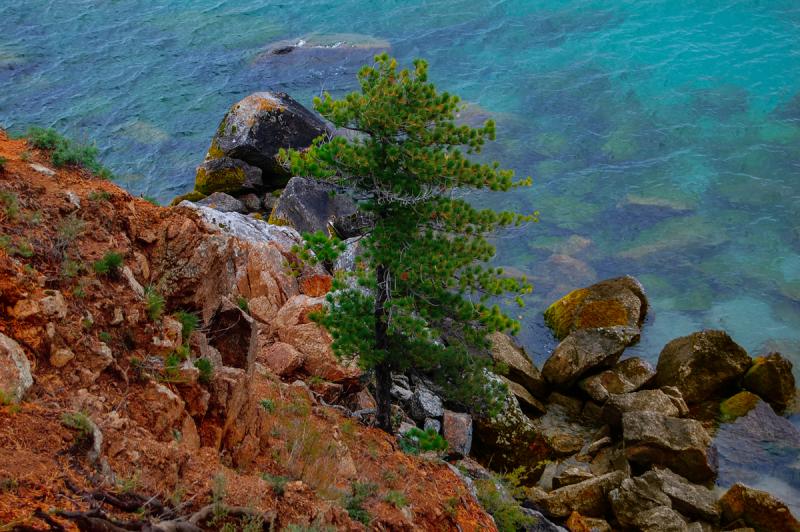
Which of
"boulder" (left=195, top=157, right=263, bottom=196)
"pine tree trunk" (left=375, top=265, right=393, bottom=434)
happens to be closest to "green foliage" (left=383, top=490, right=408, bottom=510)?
"pine tree trunk" (left=375, top=265, right=393, bottom=434)

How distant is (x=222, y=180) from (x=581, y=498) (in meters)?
18.7

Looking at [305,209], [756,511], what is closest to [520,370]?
[756,511]

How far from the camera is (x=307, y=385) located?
16344 millimetres

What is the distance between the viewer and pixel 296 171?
545 inches

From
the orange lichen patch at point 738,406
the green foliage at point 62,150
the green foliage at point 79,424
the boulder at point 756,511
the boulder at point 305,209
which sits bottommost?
the orange lichen patch at point 738,406

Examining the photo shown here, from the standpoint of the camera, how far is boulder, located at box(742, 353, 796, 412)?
22797mm

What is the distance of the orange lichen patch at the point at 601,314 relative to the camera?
84.4 feet

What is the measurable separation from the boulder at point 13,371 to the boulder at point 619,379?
17.4m

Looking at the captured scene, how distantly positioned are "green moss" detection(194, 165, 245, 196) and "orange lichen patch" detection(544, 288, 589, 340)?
13.2 metres

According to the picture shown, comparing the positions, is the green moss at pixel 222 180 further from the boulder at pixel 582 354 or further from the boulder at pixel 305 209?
the boulder at pixel 582 354

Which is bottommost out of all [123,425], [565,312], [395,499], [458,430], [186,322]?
[565,312]

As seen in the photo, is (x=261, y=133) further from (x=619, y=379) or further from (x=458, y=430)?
(x=619, y=379)

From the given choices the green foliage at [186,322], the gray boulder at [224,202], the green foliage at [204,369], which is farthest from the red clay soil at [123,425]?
the gray boulder at [224,202]

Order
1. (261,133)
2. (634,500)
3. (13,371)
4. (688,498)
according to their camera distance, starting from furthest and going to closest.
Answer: (261,133), (688,498), (634,500), (13,371)
